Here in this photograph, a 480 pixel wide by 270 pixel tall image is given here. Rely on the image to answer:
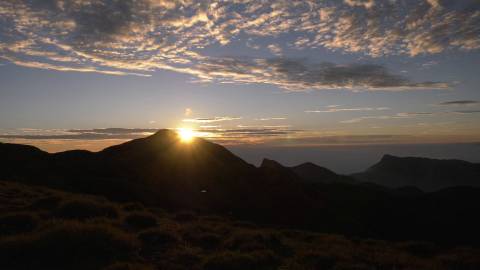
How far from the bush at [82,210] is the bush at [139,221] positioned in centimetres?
118

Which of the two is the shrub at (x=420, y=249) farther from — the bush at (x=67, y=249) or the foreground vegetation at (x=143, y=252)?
the bush at (x=67, y=249)

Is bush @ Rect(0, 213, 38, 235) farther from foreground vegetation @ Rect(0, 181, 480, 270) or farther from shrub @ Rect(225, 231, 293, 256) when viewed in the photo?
shrub @ Rect(225, 231, 293, 256)

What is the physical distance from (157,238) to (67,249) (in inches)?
177

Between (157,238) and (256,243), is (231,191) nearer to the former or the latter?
(157,238)

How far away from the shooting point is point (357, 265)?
37.0ft

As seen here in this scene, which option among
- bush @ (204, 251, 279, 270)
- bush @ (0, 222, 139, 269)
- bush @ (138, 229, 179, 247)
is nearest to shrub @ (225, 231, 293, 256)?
bush @ (204, 251, 279, 270)

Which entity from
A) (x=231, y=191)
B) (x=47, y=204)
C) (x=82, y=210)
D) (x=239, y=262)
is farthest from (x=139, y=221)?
(x=231, y=191)

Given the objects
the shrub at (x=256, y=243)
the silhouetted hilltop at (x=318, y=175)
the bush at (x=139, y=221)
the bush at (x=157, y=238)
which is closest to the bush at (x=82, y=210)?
the bush at (x=139, y=221)

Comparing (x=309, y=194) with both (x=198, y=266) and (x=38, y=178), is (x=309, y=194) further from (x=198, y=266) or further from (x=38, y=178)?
(x=198, y=266)

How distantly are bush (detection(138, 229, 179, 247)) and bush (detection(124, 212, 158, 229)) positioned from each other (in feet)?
8.43

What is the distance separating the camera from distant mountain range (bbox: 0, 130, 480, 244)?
62.0 m

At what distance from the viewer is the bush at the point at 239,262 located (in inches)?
424

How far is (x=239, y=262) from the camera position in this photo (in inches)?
430

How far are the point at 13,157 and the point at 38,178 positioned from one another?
32116 mm
